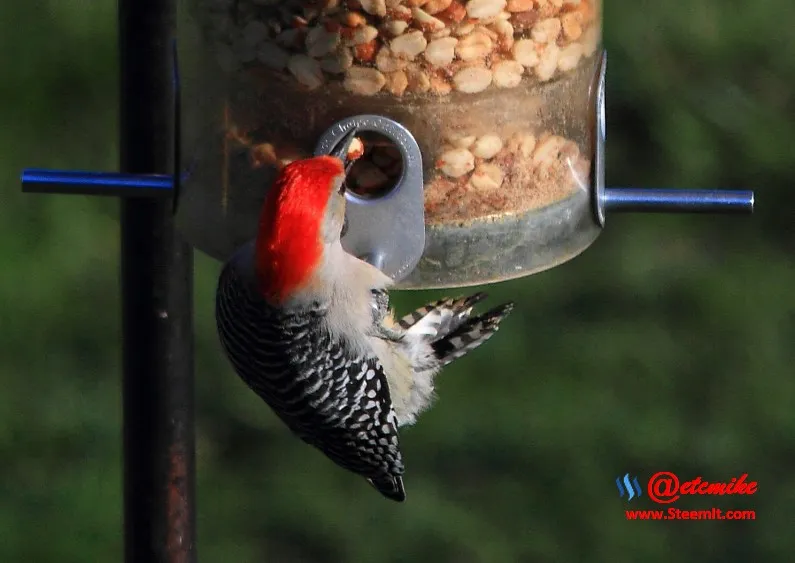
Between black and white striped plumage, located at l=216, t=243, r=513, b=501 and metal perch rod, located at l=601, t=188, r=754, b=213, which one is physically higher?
metal perch rod, located at l=601, t=188, r=754, b=213

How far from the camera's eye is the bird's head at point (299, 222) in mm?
3137

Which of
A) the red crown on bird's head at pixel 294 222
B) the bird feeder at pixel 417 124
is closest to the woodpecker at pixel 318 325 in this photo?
the red crown on bird's head at pixel 294 222

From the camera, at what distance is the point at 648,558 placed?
17.1 ft

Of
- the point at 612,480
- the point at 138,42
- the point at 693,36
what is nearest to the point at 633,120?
the point at 693,36

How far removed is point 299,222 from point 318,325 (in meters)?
0.41

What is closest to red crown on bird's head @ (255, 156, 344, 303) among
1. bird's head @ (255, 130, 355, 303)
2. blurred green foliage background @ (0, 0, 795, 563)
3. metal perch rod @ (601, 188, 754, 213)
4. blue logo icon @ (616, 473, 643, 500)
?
bird's head @ (255, 130, 355, 303)

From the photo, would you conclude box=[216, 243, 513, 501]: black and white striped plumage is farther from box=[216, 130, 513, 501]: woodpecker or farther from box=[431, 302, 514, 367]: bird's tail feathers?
box=[431, 302, 514, 367]: bird's tail feathers

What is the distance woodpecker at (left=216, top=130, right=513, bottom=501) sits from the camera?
3.19 meters

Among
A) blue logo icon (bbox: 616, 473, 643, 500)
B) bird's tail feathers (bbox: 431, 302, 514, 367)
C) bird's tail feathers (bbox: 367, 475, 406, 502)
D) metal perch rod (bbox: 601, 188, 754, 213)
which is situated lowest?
blue logo icon (bbox: 616, 473, 643, 500)

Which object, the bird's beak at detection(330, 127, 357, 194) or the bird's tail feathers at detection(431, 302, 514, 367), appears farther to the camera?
the bird's tail feathers at detection(431, 302, 514, 367)

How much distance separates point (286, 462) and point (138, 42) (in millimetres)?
2340

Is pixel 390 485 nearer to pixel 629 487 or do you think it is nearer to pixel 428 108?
pixel 428 108

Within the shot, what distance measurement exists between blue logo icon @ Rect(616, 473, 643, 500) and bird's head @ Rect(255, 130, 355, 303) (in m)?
2.31

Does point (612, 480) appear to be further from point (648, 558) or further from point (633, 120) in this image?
point (633, 120)
